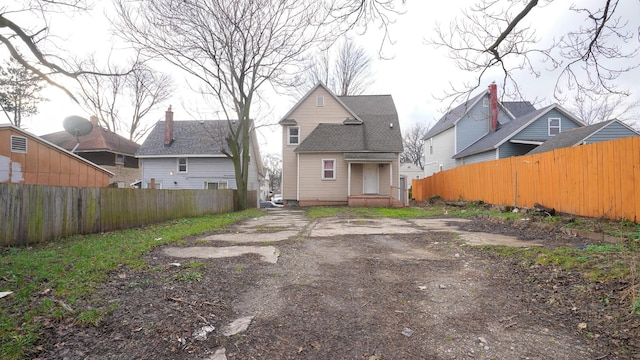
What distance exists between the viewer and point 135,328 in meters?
2.67

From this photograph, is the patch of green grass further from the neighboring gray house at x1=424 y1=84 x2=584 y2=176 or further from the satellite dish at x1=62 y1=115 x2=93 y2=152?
the neighboring gray house at x1=424 y1=84 x2=584 y2=176

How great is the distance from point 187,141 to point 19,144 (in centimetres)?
1219

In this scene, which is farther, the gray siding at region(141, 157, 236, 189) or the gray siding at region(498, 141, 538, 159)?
the gray siding at region(141, 157, 236, 189)

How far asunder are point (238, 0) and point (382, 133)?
1058 cm

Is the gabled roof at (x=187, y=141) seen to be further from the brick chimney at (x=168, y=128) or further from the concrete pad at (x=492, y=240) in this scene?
the concrete pad at (x=492, y=240)

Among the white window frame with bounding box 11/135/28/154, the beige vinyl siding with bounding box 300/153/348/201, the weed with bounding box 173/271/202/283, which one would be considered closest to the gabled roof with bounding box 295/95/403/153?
the beige vinyl siding with bounding box 300/153/348/201

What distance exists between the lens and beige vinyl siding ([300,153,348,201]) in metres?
19.7

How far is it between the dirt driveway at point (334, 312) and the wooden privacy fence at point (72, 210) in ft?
10.5

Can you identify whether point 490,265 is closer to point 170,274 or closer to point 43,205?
point 170,274

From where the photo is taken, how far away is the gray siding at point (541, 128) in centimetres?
1950

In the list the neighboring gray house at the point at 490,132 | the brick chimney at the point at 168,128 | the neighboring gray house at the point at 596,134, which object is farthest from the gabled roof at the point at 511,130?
the brick chimney at the point at 168,128

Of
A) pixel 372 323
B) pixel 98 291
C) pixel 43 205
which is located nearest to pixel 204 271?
pixel 98 291

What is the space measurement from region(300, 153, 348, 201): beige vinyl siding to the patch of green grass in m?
13.7

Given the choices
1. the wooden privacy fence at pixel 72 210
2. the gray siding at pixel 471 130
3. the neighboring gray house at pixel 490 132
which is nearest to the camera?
the wooden privacy fence at pixel 72 210
